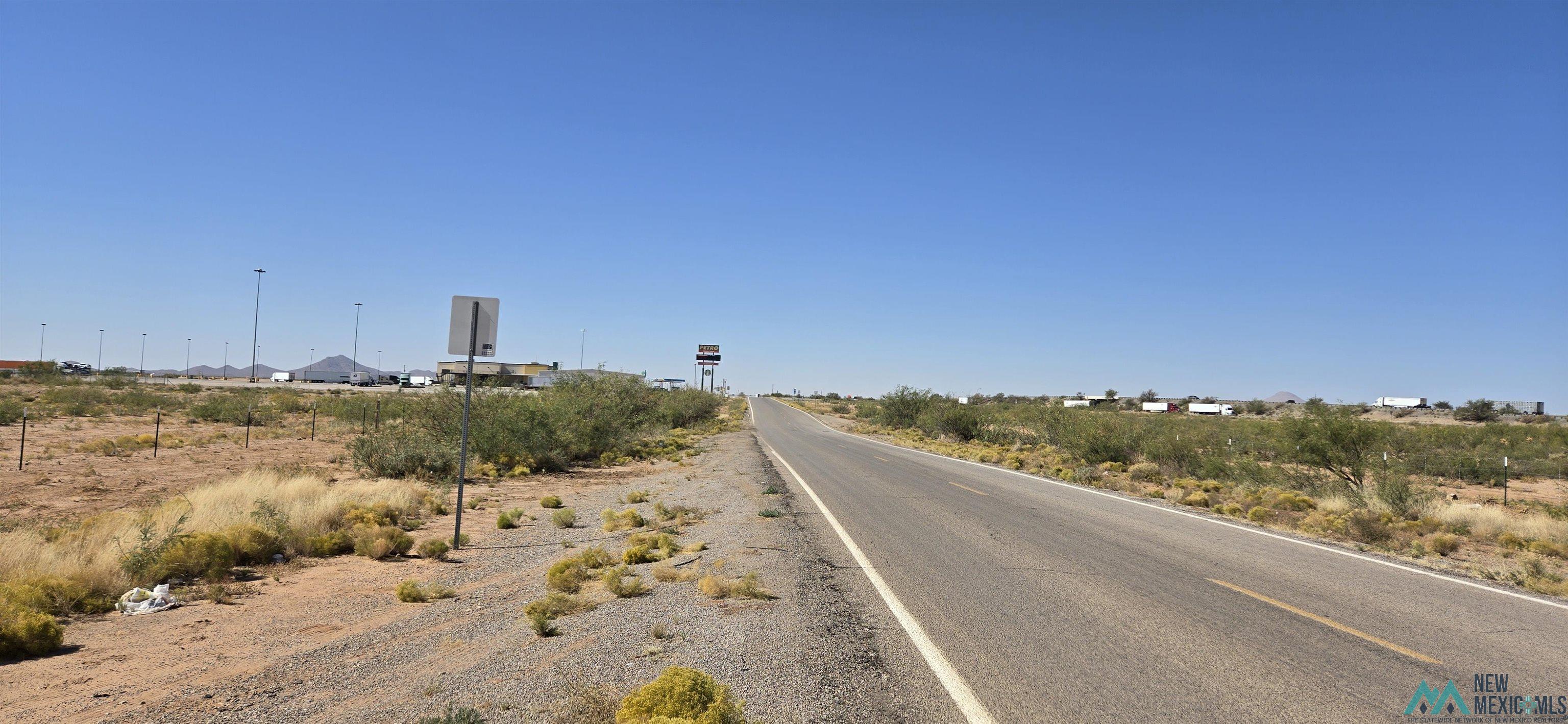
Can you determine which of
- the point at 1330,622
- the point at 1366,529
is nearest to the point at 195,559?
the point at 1330,622

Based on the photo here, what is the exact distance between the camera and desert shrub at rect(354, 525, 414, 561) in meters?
10.3

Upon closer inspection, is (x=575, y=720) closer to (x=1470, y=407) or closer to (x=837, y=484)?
(x=837, y=484)

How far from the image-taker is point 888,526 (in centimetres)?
1188

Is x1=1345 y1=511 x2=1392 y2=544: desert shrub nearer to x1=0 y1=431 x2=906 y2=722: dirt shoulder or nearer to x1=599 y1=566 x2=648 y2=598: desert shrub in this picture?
x1=0 y1=431 x2=906 y2=722: dirt shoulder

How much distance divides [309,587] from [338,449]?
2070 cm

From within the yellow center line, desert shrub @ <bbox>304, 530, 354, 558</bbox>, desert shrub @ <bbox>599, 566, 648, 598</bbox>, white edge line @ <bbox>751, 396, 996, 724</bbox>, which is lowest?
desert shrub @ <bbox>304, 530, 354, 558</bbox>

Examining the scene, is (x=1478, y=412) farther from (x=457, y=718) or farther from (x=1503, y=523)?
(x=457, y=718)

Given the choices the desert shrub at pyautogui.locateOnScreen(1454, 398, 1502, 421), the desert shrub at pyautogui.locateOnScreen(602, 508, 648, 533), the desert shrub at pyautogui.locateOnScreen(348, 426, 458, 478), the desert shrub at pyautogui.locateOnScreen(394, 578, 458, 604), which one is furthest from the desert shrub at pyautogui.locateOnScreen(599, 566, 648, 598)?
the desert shrub at pyautogui.locateOnScreen(1454, 398, 1502, 421)

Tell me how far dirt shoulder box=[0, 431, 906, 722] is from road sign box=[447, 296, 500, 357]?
2989mm

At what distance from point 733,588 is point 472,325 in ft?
18.2

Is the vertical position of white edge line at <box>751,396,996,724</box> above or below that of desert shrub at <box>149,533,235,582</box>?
above

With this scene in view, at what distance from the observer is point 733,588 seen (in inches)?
297

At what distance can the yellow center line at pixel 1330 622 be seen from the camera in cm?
577

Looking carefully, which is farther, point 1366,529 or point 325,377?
point 325,377
